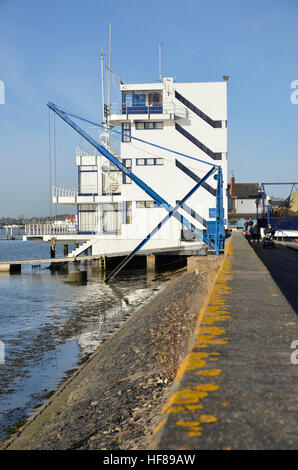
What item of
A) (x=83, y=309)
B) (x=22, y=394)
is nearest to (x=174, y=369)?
(x=22, y=394)

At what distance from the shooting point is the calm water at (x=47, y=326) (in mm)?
10906

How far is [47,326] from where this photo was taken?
19.2 m

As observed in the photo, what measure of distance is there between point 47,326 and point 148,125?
39.0 meters

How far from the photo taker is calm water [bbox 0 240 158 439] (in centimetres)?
1091

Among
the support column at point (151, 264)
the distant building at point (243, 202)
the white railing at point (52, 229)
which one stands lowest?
the support column at point (151, 264)

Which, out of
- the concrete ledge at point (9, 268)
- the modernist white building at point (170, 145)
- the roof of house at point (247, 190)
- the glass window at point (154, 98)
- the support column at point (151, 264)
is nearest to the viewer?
the support column at point (151, 264)

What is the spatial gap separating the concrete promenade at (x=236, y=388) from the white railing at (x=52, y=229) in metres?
47.9

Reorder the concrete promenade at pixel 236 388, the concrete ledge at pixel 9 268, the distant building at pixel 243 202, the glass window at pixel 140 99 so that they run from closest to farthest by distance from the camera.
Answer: the concrete promenade at pixel 236 388 → the concrete ledge at pixel 9 268 → the glass window at pixel 140 99 → the distant building at pixel 243 202

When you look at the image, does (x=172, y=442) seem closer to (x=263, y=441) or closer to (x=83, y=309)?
(x=263, y=441)

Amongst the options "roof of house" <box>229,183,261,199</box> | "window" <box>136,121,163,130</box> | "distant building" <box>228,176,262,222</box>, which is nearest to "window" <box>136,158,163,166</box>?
"window" <box>136,121,163,130</box>

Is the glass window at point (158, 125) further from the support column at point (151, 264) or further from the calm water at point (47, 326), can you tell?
the calm water at point (47, 326)

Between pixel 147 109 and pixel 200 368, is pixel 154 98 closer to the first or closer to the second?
pixel 147 109

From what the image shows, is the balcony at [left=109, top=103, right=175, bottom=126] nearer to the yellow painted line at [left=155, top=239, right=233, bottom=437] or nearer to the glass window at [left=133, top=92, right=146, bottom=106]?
the glass window at [left=133, top=92, right=146, bottom=106]

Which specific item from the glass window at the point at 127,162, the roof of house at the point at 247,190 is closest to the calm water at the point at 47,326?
the glass window at the point at 127,162
